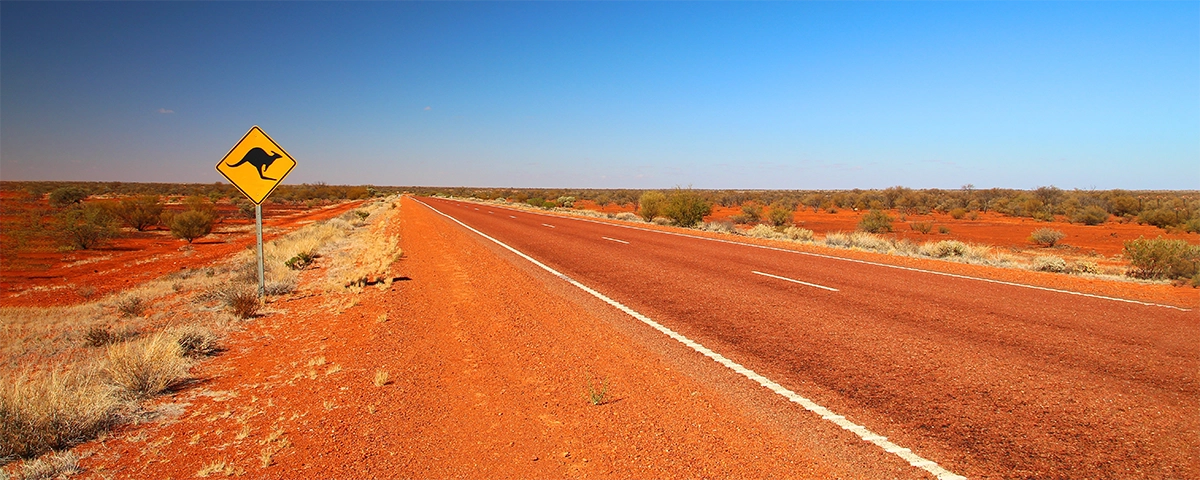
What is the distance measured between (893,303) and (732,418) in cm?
508

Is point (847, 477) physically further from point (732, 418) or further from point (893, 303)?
point (893, 303)

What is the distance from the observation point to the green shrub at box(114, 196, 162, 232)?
2877 cm

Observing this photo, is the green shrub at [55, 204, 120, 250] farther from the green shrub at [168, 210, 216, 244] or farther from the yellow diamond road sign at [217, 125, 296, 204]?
the yellow diamond road sign at [217, 125, 296, 204]

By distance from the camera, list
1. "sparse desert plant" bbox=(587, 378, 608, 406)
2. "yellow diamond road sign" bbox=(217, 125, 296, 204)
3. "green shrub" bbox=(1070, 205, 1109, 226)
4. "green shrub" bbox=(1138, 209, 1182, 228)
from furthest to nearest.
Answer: "green shrub" bbox=(1070, 205, 1109, 226) < "green shrub" bbox=(1138, 209, 1182, 228) < "yellow diamond road sign" bbox=(217, 125, 296, 204) < "sparse desert plant" bbox=(587, 378, 608, 406)

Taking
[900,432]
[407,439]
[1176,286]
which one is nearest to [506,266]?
[407,439]

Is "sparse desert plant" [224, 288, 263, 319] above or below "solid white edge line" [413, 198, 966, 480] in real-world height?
below

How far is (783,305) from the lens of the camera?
7.75m

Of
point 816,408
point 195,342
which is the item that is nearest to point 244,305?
point 195,342

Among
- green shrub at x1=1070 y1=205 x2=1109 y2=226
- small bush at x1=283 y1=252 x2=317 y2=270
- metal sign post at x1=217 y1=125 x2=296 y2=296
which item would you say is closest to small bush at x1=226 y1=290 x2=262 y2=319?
metal sign post at x1=217 y1=125 x2=296 y2=296

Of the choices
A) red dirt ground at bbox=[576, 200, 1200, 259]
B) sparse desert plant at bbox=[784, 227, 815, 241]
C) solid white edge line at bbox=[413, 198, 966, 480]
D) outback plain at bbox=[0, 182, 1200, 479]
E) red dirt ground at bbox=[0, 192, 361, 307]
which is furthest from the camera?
red dirt ground at bbox=[576, 200, 1200, 259]

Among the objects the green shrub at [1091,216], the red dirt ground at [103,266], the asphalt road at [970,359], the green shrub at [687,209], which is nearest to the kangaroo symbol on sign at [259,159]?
the asphalt road at [970,359]

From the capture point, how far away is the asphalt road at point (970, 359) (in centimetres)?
358

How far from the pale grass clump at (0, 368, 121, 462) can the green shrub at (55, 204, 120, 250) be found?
935 inches

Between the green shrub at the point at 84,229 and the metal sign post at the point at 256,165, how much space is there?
2060cm
